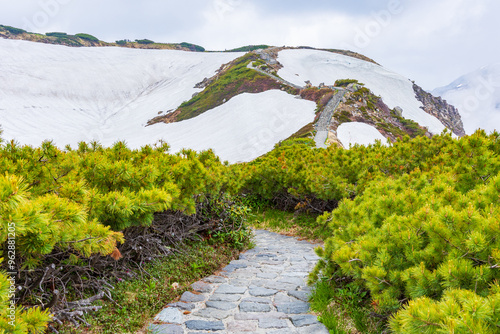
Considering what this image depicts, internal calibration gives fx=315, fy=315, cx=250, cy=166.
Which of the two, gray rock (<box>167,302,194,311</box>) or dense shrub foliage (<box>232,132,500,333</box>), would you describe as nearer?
dense shrub foliage (<box>232,132,500,333</box>)

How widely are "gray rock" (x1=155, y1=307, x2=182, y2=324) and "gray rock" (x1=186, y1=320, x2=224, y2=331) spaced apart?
0.14 metres

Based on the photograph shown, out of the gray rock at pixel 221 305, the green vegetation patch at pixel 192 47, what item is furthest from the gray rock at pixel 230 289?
the green vegetation patch at pixel 192 47

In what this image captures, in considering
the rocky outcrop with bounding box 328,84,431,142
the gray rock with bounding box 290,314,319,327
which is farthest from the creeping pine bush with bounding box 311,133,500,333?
→ the rocky outcrop with bounding box 328,84,431,142

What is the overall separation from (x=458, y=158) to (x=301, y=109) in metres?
30.2

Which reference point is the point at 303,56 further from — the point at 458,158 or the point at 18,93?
the point at 458,158

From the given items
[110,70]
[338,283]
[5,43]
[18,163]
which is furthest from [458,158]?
[5,43]

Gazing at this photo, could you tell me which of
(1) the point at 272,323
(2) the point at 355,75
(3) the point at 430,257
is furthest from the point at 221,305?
(2) the point at 355,75

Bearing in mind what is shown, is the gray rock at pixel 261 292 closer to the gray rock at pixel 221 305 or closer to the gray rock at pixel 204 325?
the gray rock at pixel 221 305

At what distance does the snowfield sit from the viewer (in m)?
24.9

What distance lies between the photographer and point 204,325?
3457mm

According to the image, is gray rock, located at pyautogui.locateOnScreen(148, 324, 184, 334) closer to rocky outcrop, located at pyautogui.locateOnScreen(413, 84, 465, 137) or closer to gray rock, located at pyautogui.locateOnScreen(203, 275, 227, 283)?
gray rock, located at pyautogui.locateOnScreen(203, 275, 227, 283)

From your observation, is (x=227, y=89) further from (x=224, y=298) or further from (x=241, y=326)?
(x=241, y=326)

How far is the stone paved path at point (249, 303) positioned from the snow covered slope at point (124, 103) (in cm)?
2326

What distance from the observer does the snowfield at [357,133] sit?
982 inches
